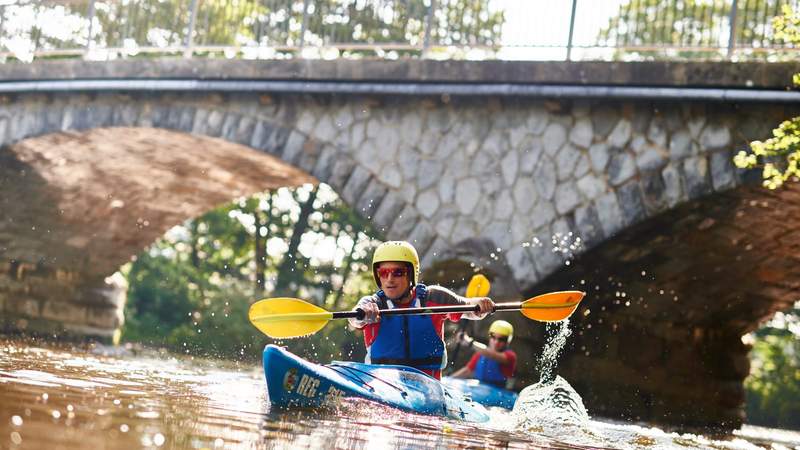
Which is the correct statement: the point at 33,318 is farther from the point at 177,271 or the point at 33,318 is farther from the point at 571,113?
the point at 571,113

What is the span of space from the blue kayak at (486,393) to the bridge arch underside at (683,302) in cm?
101

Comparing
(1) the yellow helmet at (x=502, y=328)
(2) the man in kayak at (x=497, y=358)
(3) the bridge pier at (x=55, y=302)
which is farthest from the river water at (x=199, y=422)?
(3) the bridge pier at (x=55, y=302)

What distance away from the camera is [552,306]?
24.6 ft

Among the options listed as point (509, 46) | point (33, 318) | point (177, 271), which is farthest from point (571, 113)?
point (177, 271)

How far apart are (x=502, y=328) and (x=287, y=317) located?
306 centimetres

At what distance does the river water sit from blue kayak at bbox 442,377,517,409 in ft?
4.50

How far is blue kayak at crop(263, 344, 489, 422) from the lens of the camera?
5.69 meters

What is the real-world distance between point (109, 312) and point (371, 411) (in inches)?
478

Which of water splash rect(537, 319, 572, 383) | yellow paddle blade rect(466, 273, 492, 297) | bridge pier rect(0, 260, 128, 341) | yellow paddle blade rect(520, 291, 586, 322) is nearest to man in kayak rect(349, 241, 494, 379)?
yellow paddle blade rect(520, 291, 586, 322)

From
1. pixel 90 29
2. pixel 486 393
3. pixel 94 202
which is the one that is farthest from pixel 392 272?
pixel 94 202

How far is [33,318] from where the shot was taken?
16.2 m

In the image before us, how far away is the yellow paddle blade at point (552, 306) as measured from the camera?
7488mm

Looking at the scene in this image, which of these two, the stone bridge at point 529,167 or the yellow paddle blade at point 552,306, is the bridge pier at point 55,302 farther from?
the yellow paddle blade at point 552,306

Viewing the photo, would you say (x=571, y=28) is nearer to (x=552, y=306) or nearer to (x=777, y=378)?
(x=552, y=306)
